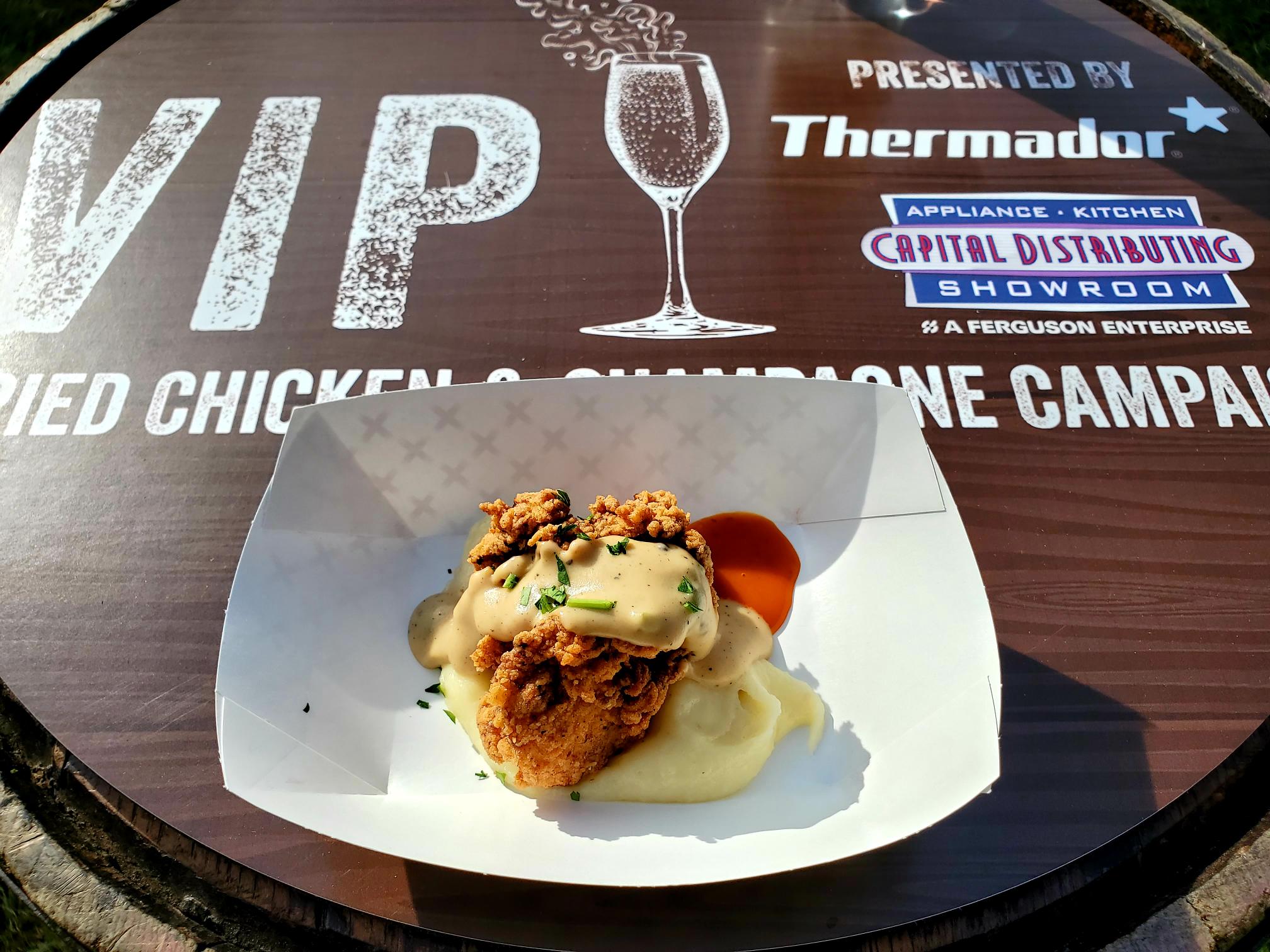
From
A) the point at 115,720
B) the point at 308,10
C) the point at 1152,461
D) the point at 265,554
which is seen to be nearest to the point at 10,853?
the point at 115,720

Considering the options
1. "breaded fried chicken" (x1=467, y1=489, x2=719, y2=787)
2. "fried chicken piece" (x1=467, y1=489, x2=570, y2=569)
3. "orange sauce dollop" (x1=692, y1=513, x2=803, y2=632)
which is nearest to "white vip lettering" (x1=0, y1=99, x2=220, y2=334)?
"fried chicken piece" (x1=467, y1=489, x2=570, y2=569)

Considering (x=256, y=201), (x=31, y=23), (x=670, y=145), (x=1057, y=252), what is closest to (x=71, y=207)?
(x=256, y=201)

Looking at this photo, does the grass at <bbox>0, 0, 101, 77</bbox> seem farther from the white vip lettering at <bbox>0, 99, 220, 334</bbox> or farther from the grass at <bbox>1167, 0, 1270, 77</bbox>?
Result: the grass at <bbox>1167, 0, 1270, 77</bbox>

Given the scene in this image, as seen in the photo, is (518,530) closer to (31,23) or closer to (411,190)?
(411,190)

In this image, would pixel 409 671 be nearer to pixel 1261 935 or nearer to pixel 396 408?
pixel 396 408

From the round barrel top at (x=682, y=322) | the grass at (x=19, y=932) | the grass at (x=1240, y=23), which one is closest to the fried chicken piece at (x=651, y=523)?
the round barrel top at (x=682, y=322)

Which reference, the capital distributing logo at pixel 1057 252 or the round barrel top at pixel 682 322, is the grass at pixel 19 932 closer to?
the round barrel top at pixel 682 322
